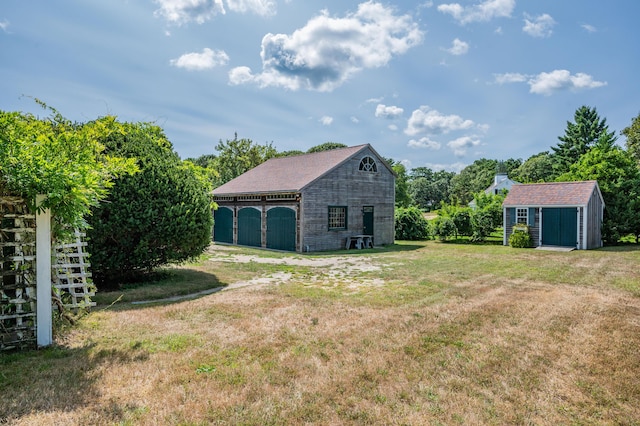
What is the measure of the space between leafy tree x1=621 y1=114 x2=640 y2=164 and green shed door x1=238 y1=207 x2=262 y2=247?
35772 millimetres

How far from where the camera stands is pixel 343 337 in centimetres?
514

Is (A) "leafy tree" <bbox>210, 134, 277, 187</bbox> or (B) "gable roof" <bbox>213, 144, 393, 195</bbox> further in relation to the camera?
(A) "leafy tree" <bbox>210, 134, 277, 187</bbox>

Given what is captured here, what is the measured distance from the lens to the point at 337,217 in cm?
1830

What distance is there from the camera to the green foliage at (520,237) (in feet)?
62.1

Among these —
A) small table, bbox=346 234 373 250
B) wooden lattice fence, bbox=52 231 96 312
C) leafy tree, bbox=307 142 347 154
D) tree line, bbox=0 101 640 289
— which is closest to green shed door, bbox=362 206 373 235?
small table, bbox=346 234 373 250

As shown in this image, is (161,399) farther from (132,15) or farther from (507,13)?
(507,13)

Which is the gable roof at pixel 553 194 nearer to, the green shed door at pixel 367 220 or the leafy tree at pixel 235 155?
the green shed door at pixel 367 220

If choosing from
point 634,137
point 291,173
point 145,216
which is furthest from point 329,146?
point 145,216

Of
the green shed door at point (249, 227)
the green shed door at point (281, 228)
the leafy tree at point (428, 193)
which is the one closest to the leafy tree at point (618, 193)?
the green shed door at point (281, 228)

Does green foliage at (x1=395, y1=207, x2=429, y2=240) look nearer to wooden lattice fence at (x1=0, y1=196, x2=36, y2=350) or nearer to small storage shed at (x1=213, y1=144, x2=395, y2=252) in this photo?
small storage shed at (x1=213, y1=144, x2=395, y2=252)

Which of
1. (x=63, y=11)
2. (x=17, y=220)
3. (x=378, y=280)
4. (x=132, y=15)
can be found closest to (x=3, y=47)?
(x=63, y=11)

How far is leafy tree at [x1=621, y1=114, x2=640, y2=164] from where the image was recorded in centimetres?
3447

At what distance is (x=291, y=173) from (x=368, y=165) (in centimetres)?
419

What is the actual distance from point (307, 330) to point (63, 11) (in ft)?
33.1
